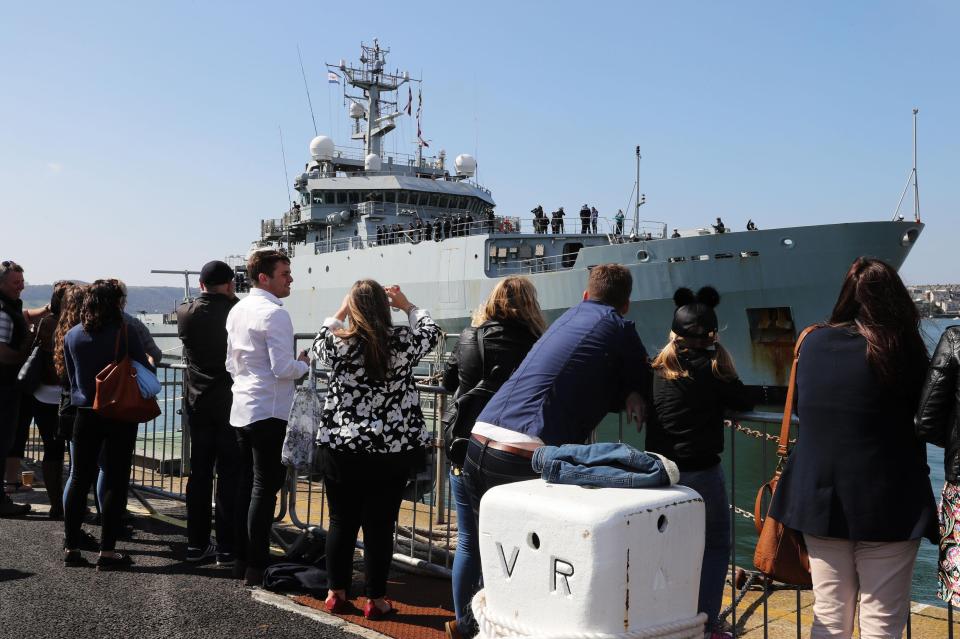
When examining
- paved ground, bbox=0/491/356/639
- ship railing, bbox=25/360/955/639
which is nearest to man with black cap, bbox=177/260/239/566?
paved ground, bbox=0/491/356/639

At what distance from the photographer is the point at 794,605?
178 inches

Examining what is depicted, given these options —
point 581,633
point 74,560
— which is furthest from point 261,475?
point 581,633

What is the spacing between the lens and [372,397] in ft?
13.2

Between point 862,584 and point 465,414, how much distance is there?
179 centimetres

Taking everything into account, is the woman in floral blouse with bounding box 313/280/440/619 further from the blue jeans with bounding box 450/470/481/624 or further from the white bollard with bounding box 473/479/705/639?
the white bollard with bounding box 473/479/705/639

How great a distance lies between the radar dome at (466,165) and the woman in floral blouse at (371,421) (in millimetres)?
29499

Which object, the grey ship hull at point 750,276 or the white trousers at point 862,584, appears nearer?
the white trousers at point 862,584

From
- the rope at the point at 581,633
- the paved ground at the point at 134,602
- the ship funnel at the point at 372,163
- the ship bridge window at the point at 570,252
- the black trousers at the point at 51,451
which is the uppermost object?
the ship funnel at the point at 372,163

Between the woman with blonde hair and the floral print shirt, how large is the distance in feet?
4.05

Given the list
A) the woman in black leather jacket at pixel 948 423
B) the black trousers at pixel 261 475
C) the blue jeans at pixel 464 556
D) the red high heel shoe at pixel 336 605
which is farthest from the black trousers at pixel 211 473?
the woman in black leather jacket at pixel 948 423

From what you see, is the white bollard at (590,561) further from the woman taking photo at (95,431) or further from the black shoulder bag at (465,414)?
the woman taking photo at (95,431)

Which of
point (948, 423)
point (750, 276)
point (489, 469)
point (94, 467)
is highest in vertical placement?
point (750, 276)

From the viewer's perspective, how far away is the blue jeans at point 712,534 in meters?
3.40

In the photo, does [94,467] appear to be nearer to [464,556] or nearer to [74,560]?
[74,560]
